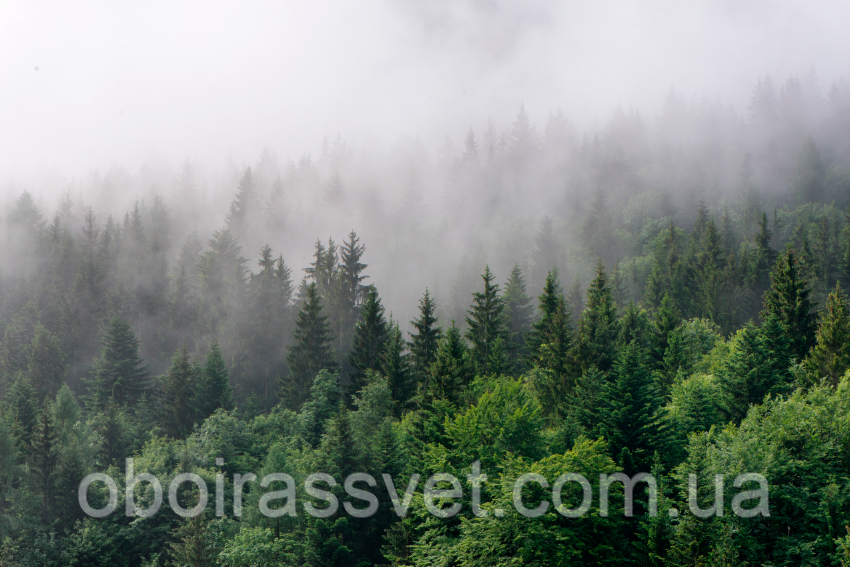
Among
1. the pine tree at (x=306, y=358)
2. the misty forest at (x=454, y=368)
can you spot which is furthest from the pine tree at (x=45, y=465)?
the pine tree at (x=306, y=358)

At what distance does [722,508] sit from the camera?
38.5m

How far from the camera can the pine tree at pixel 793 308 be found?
189 ft

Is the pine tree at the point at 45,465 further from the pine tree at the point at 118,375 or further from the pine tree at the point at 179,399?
the pine tree at the point at 118,375

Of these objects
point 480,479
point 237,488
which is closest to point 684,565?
point 480,479

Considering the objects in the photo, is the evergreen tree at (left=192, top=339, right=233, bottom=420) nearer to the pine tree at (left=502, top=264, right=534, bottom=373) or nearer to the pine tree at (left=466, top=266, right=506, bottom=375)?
the pine tree at (left=466, top=266, right=506, bottom=375)

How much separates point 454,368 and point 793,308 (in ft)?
95.2

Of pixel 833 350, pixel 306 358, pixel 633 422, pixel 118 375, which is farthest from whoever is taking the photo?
pixel 118 375

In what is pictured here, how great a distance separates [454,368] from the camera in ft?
175

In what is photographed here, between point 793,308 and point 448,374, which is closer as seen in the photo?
point 448,374

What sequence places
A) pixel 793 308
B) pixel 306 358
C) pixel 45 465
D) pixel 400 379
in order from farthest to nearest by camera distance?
1. pixel 306 358
2. pixel 400 379
3. pixel 45 465
4. pixel 793 308

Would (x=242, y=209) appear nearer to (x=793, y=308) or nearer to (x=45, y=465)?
(x=45, y=465)

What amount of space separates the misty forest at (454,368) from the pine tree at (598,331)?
12.3 inches

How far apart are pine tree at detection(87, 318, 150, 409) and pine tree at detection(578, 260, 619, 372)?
187 ft

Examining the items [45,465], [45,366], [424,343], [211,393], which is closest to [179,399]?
[211,393]
